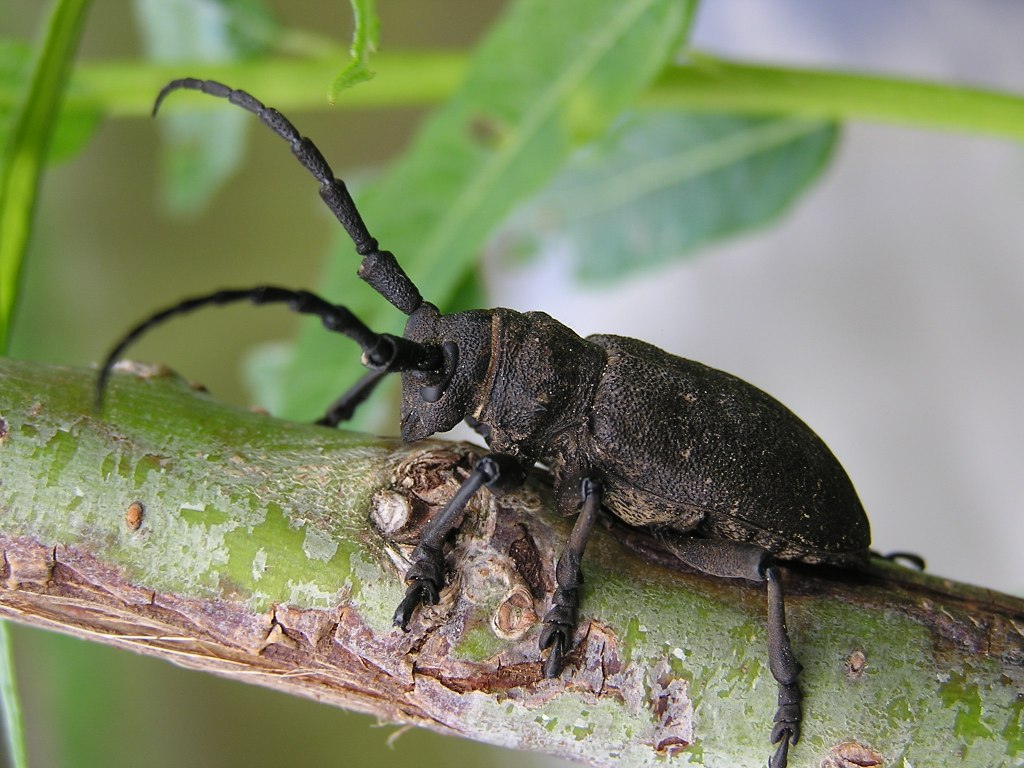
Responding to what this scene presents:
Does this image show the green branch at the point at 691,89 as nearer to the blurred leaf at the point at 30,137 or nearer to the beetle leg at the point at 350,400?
the blurred leaf at the point at 30,137

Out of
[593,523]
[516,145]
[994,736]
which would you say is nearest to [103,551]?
[593,523]

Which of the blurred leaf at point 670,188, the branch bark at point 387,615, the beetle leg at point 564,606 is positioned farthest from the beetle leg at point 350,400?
the blurred leaf at point 670,188

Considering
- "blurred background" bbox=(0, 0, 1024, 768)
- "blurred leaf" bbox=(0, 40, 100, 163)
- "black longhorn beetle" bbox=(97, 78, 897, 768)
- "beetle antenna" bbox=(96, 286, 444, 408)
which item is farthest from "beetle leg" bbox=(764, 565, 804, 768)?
"blurred background" bbox=(0, 0, 1024, 768)

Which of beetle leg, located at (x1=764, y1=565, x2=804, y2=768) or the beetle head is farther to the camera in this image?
the beetle head

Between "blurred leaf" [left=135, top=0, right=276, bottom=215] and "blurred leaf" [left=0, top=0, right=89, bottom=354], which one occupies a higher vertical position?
"blurred leaf" [left=135, top=0, right=276, bottom=215]

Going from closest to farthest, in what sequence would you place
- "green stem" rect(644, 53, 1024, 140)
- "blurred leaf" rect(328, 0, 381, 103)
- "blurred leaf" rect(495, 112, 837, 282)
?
"blurred leaf" rect(328, 0, 381, 103) → "green stem" rect(644, 53, 1024, 140) → "blurred leaf" rect(495, 112, 837, 282)

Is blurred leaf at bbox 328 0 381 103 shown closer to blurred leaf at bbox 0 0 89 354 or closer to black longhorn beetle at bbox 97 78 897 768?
black longhorn beetle at bbox 97 78 897 768

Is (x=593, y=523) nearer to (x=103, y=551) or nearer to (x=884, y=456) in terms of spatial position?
(x=103, y=551)
